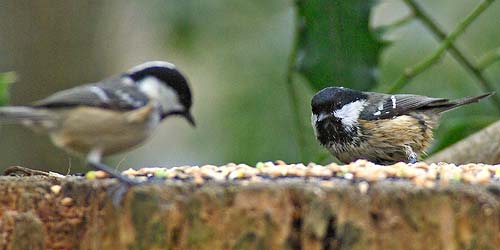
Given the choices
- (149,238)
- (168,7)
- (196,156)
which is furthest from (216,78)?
(149,238)

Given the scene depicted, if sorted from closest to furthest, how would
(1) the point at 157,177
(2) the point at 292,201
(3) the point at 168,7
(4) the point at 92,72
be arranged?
(2) the point at 292,201, (1) the point at 157,177, (3) the point at 168,7, (4) the point at 92,72

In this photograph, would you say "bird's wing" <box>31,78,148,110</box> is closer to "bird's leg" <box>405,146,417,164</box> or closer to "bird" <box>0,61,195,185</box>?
"bird" <box>0,61,195,185</box>

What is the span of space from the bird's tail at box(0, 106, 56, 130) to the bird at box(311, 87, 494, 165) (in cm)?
213

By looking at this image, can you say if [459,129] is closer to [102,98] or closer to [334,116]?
[334,116]

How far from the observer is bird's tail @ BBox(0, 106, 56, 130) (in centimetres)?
306

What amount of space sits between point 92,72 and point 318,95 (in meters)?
2.31

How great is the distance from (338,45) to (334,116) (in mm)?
387

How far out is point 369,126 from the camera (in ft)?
16.7

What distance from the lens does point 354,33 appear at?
497 cm

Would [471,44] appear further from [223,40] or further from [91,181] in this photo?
[91,181]

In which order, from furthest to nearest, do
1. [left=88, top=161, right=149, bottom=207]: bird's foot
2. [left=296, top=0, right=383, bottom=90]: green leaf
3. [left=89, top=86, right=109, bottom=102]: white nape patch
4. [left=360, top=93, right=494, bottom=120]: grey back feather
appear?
[left=360, top=93, right=494, bottom=120]: grey back feather < [left=296, top=0, right=383, bottom=90]: green leaf < [left=89, top=86, right=109, bottom=102]: white nape patch < [left=88, top=161, right=149, bottom=207]: bird's foot

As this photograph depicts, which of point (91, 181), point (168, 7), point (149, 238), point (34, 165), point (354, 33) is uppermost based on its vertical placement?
point (168, 7)

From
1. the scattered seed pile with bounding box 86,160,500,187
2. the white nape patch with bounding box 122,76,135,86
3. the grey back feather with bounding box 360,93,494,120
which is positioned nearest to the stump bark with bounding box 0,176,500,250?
the scattered seed pile with bounding box 86,160,500,187

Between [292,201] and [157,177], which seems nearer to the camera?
[292,201]
